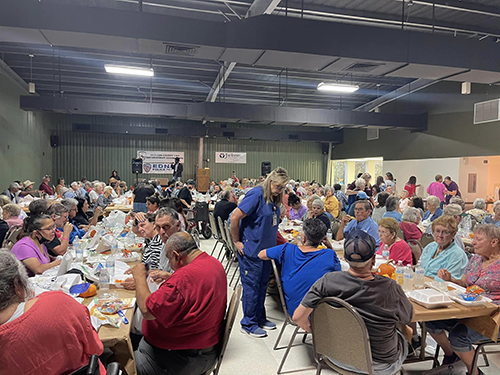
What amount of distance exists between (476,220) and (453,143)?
7.18m

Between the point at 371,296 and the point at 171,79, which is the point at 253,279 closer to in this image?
the point at 371,296

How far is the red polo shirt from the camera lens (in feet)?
6.56

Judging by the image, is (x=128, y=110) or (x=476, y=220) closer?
(x=476, y=220)

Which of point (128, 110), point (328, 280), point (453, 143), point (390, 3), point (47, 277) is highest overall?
point (390, 3)

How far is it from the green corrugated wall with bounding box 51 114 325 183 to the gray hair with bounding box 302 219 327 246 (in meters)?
17.4

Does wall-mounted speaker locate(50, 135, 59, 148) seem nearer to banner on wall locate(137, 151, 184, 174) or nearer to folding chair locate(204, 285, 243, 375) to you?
banner on wall locate(137, 151, 184, 174)

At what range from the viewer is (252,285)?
3.61 meters

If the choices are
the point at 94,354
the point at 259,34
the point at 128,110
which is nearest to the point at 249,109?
the point at 128,110

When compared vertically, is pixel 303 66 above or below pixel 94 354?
above

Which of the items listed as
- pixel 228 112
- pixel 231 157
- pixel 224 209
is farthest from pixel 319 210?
pixel 231 157

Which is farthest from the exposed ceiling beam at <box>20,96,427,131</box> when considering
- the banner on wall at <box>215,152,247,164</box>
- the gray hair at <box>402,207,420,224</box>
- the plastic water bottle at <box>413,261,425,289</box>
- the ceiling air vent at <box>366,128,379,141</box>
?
the plastic water bottle at <box>413,261,425,289</box>

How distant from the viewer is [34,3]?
5.15 meters

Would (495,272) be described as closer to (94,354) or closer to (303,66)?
(94,354)

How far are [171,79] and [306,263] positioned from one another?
11.4m
